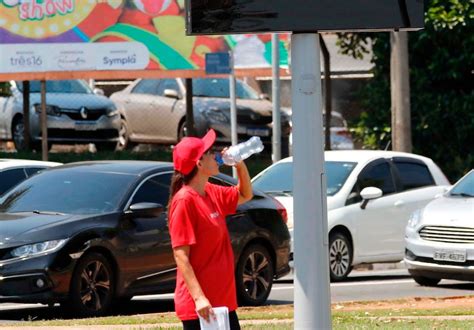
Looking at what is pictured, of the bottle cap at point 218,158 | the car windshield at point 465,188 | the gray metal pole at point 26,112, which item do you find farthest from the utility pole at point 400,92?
the bottle cap at point 218,158

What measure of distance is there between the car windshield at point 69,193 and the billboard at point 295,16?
4754mm

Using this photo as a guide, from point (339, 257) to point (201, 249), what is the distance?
1022 cm

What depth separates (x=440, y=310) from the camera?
42.3ft

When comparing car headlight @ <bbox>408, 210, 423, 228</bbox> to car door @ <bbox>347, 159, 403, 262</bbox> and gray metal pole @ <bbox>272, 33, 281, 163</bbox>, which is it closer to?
car door @ <bbox>347, 159, 403, 262</bbox>

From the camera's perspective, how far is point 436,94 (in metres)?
28.6

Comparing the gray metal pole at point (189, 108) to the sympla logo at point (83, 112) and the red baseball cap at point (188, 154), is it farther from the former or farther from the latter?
the red baseball cap at point (188, 154)

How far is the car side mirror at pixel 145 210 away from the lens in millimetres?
13384

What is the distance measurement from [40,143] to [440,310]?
49.1 feet

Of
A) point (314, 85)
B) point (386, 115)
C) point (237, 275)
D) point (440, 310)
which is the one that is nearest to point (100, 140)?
point (386, 115)

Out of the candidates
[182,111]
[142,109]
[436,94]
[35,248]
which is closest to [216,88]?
[182,111]

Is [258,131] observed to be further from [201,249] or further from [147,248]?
[201,249]

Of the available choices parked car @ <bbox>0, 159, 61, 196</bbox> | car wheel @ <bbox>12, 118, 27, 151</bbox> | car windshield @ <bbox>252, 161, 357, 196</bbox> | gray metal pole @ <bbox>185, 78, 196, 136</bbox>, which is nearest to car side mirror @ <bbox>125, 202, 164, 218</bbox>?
parked car @ <bbox>0, 159, 61, 196</bbox>

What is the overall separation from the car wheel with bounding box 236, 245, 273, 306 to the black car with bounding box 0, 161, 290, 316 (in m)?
0.01

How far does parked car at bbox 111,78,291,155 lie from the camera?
26.7 metres
